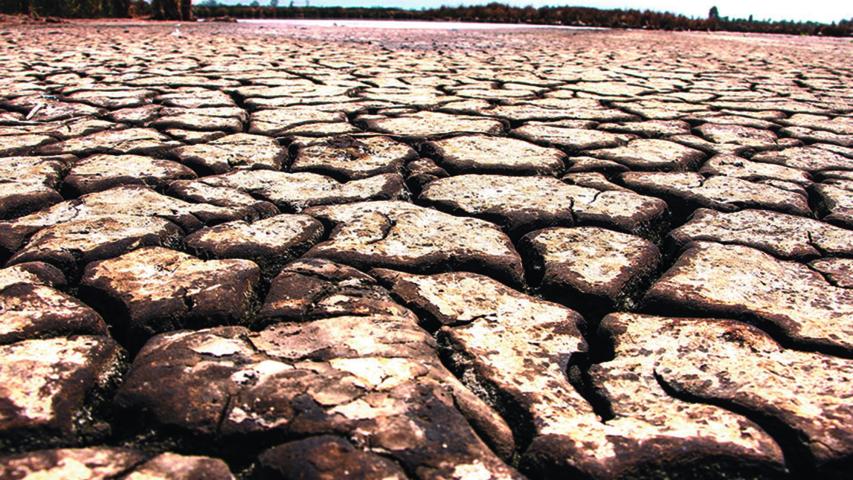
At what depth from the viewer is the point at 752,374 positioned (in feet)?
Answer: 3.52

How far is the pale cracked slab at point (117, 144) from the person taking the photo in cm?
227

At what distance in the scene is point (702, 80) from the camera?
4867 millimetres

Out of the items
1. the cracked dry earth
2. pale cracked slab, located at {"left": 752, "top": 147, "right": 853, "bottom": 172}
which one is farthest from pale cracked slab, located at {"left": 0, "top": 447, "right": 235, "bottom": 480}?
pale cracked slab, located at {"left": 752, "top": 147, "right": 853, "bottom": 172}

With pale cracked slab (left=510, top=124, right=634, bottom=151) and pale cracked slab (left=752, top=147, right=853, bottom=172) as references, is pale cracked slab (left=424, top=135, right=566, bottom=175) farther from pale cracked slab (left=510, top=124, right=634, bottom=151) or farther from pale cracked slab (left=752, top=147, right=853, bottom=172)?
pale cracked slab (left=752, top=147, right=853, bottom=172)

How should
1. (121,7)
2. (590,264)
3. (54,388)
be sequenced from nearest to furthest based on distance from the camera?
(54,388) < (590,264) < (121,7)

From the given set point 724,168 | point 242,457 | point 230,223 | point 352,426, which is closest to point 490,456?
point 352,426

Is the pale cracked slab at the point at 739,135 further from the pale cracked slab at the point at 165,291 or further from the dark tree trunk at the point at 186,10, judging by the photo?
the dark tree trunk at the point at 186,10

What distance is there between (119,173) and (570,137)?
1616mm

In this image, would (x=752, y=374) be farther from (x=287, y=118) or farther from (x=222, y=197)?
(x=287, y=118)

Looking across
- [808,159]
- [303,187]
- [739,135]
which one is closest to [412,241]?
[303,187]

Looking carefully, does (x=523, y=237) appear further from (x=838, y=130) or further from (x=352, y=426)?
(x=838, y=130)

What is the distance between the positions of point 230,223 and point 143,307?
0.47 m

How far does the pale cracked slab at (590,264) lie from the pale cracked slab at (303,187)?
0.52 metres

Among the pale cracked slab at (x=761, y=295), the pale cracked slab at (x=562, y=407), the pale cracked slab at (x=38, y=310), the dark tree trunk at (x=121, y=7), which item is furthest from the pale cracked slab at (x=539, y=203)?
the dark tree trunk at (x=121, y=7)
